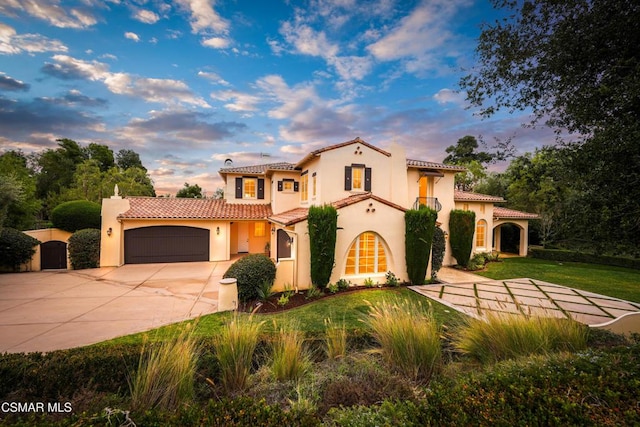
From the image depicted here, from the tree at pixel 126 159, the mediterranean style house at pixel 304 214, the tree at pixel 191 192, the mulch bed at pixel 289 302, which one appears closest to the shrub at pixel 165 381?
the mulch bed at pixel 289 302

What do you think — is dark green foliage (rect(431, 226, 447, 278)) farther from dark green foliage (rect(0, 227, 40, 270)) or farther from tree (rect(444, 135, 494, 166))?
tree (rect(444, 135, 494, 166))

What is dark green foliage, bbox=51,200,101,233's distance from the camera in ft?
52.3

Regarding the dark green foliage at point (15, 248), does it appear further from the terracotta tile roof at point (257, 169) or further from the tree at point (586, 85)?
the tree at point (586, 85)

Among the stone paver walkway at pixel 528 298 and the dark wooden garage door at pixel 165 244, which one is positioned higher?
the dark wooden garage door at pixel 165 244

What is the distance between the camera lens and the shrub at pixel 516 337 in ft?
14.5

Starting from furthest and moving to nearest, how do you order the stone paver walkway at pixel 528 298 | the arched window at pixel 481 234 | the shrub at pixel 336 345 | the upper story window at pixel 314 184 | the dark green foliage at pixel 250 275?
the arched window at pixel 481 234, the upper story window at pixel 314 184, the dark green foliage at pixel 250 275, the stone paver walkway at pixel 528 298, the shrub at pixel 336 345

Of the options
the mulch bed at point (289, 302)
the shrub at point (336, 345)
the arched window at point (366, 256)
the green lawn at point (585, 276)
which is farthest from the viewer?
the green lawn at point (585, 276)

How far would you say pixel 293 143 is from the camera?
69.7 feet

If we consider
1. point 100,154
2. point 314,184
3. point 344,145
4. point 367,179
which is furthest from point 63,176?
point 367,179

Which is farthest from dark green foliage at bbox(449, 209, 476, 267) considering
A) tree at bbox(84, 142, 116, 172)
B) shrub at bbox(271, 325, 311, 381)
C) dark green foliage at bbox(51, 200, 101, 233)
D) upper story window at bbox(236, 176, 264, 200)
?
tree at bbox(84, 142, 116, 172)

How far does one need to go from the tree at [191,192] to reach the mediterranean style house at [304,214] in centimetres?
2983

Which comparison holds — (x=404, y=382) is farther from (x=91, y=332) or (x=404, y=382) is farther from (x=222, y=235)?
(x=222, y=235)

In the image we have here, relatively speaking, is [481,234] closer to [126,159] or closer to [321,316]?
[321,316]

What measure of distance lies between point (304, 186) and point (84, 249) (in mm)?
13759
